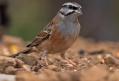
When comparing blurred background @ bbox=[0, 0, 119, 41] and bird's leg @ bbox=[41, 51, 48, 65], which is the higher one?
bird's leg @ bbox=[41, 51, 48, 65]

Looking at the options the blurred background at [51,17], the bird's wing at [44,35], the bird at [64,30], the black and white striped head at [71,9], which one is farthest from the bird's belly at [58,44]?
the blurred background at [51,17]

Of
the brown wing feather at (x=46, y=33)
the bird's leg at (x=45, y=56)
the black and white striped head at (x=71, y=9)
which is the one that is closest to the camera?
the bird's leg at (x=45, y=56)

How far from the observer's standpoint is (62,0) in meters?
21.6

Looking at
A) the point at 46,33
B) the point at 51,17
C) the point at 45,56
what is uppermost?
the point at 46,33

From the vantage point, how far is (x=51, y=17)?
23047mm

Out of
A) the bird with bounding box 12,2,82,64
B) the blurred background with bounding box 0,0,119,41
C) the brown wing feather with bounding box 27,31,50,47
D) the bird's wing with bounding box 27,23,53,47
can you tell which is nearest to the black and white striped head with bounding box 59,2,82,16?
the bird with bounding box 12,2,82,64

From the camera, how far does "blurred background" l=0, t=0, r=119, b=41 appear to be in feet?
69.5

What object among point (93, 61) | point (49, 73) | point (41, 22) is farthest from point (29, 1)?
point (49, 73)

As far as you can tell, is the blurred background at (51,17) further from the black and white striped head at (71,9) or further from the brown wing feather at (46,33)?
the black and white striped head at (71,9)

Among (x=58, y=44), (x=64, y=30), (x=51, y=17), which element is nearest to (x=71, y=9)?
(x=64, y=30)

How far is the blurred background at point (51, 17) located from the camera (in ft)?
69.5

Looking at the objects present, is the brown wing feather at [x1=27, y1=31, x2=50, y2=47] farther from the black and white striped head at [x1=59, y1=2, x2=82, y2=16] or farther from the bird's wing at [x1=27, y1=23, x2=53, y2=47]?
the black and white striped head at [x1=59, y1=2, x2=82, y2=16]

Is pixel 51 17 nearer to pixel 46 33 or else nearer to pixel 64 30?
pixel 46 33

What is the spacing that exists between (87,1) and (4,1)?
288 centimetres
